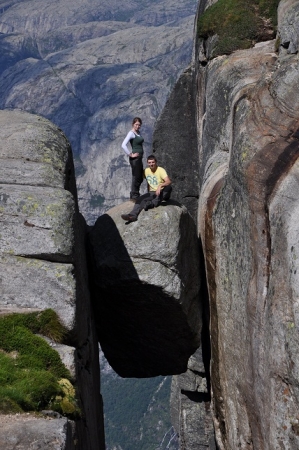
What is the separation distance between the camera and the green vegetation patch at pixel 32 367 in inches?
675

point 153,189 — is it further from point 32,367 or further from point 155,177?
point 32,367

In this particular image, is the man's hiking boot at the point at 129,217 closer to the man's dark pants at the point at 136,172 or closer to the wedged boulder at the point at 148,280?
the wedged boulder at the point at 148,280

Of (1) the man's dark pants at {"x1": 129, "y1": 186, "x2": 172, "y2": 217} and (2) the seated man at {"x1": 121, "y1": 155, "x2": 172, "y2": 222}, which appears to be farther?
(1) the man's dark pants at {"x1": 129, "y1": 186, "x2": 172, "y2": 217}

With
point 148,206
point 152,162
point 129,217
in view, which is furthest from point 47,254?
point 152,162

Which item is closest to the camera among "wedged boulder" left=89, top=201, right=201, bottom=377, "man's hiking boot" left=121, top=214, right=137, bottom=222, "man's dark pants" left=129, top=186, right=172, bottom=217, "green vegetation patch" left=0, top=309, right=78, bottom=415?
"green vegetation patch" left=0, top=309, right=78, bottom=415

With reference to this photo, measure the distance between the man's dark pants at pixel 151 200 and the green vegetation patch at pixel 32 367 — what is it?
761cm

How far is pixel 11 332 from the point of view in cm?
1983

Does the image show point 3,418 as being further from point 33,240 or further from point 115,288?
point 115,288

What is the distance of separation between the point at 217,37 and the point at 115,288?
58.1ft

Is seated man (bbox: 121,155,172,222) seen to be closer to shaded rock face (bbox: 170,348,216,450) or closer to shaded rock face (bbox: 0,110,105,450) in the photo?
shaded rock face (bbox: 0,110,105,450)

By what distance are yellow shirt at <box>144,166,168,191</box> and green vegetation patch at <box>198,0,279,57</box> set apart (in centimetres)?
1284

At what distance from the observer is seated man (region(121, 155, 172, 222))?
27.1 meters

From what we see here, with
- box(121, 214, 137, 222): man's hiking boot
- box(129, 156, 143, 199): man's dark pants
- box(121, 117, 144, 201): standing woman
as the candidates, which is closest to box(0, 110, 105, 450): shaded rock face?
box(121, 214, 137, 222): man's hiking boot

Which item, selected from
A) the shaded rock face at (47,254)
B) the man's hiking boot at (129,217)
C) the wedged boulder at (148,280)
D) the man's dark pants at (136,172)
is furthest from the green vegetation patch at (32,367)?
the man's dark pants at (136,172)
